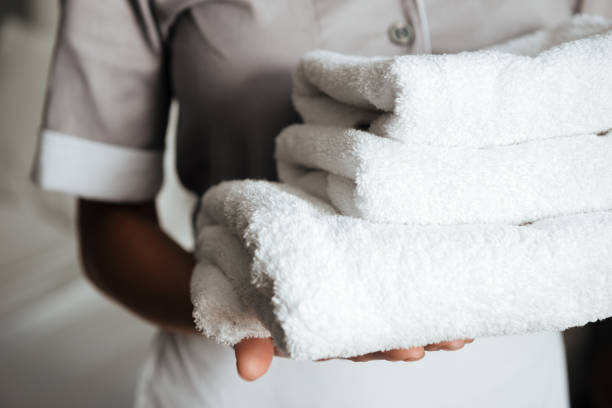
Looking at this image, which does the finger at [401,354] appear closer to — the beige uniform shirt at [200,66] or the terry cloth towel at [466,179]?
the terry cloth towel at [466,179]

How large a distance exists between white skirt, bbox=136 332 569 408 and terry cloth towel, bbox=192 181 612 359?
0.62ft

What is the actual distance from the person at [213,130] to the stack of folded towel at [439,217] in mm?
138

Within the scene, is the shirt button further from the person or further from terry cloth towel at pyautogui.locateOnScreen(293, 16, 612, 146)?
terry cloth towel at pyautogui.locateOnScreen(293, 16, 612, 146)

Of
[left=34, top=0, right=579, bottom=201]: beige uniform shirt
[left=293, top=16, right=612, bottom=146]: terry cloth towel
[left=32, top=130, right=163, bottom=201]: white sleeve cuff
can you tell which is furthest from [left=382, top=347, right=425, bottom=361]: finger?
[left=32, top=130, right=163, bottom=201]: white sleeve cuff

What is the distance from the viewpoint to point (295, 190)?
271 millimetres

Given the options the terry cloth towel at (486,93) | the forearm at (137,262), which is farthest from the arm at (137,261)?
the terry cloth towel at (486,93)

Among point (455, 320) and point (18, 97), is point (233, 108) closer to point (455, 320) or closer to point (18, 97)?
point (455, 320)

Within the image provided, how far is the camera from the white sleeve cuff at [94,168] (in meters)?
0.46

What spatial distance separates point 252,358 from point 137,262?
28cm

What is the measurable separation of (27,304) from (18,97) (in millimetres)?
A: 630

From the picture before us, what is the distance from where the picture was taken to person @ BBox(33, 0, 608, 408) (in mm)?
373

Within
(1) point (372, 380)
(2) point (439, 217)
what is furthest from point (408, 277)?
(1) point (372, 380)

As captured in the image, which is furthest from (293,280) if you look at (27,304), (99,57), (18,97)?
(18,97)

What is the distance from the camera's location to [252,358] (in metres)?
0.25
